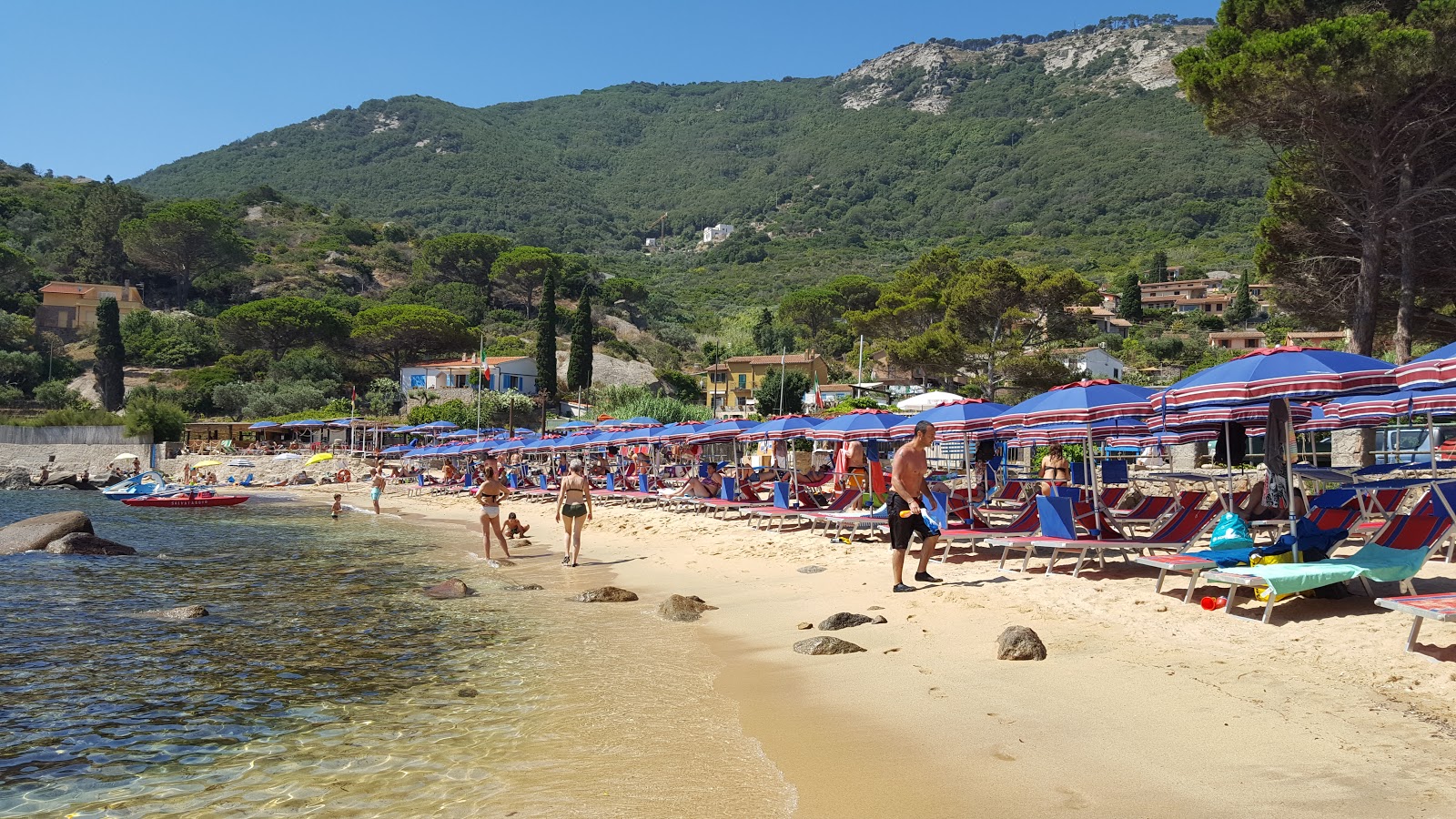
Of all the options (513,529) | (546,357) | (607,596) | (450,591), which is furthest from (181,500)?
(546,357)

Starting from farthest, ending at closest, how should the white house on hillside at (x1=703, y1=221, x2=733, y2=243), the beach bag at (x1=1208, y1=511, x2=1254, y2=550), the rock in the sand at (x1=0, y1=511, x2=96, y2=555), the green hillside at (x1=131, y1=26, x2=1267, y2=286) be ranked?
the white house on hillside at (x1=703, y1=221, x2=733, y2=243) → the green hillside at (x1=131, y1=26, x2=1267, y2=286) → the rock in the sand at (x1=0, y1=511, x2=96, y2=555) → the beach bag at (x1=1208, y1=511, x2=1254, y2=550)

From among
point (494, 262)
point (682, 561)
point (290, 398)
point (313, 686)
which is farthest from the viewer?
point (494, 262)

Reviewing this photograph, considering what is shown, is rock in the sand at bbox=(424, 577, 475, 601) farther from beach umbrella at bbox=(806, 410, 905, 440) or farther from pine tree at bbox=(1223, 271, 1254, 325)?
pine tree at bbox=(1223, 271, 1254, 325)

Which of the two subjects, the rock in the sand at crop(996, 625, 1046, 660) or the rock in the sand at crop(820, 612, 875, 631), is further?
the rock in the sand at crop(820, 612, 875, 631)

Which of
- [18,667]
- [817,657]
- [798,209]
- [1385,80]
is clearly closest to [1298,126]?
[1385,80]

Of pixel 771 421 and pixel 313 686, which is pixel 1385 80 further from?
pixel 313 686

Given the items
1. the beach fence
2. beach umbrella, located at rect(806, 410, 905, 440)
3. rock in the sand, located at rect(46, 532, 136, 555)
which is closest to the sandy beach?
beach umbrella, located at rect(806, 410, 905, 440)

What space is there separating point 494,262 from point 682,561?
77.9 metres

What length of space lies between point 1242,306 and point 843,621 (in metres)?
71.7

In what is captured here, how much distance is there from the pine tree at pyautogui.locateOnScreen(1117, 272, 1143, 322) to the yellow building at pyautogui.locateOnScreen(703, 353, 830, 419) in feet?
90.9

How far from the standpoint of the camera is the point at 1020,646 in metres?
5.73

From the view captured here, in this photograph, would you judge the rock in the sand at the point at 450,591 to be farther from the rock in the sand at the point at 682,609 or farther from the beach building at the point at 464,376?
the beach building at the point at 464,376

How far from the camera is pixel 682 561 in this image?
41.0 feet

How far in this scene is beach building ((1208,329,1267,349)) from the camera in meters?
61.4
